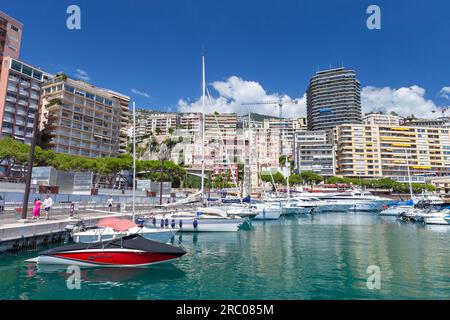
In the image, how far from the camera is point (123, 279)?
46.4ft

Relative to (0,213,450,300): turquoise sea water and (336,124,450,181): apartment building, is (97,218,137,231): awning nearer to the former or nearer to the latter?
(0,213,450,300): turquoise sea water

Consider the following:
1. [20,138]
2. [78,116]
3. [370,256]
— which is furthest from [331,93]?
[370,256]

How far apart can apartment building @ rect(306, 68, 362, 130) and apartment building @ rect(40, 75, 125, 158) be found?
139404mm

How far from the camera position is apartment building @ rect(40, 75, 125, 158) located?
8656cm

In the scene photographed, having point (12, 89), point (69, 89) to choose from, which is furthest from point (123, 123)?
point (12, 89)

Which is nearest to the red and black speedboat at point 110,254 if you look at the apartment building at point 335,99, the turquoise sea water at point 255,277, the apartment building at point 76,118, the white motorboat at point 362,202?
the turquoise sea water at point 255,277

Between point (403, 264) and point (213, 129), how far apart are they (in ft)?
564

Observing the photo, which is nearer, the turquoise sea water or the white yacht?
the turquoise sea water

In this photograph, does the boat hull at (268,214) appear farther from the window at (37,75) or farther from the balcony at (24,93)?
the window at (37,75)

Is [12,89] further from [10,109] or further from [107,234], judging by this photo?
[107,234]

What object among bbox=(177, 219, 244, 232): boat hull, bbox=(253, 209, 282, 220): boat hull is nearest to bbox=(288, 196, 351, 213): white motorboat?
bbox=(253, 209, 282, 220): boat hull

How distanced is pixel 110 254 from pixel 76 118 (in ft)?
294

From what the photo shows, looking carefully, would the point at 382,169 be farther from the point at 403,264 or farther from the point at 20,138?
the point at 20,138
